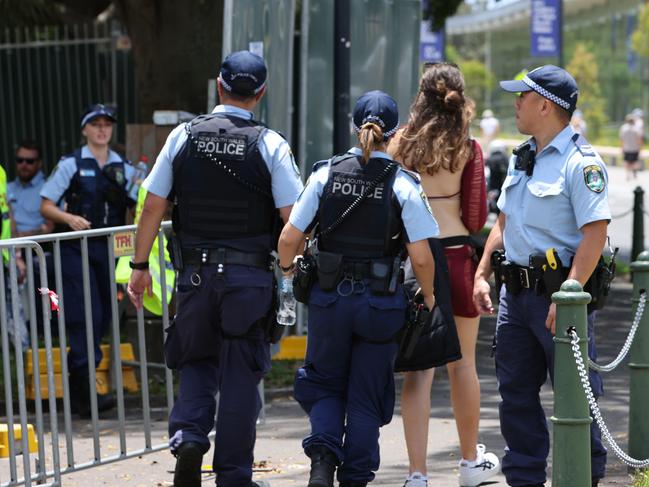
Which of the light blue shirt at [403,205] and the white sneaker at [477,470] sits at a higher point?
the light blue shirt at [403,205]

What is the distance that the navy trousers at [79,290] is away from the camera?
8359mm

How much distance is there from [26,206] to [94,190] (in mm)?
2665

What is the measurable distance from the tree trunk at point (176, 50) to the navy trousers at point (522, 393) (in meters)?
6.55

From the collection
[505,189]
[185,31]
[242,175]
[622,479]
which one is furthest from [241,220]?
[185,31]

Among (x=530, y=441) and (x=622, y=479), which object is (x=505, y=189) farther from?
(x=622, y=479)

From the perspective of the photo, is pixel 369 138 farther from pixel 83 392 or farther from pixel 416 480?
pixel 83 392

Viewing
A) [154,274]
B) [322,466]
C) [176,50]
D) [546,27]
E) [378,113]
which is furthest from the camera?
[546,27]

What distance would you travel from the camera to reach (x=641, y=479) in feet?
19.7

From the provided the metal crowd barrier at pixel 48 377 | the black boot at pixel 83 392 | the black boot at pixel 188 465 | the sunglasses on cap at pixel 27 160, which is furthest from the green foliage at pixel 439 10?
the black boot at pixel 188 465

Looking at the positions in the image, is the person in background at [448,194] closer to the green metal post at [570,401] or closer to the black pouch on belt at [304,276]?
the black pouch on belt at [304,276]

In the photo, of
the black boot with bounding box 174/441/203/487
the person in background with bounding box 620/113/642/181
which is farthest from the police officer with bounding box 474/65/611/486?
the person in background with bounding box 620/113/642/181

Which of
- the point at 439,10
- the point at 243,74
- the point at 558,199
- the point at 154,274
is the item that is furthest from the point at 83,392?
the point at 439,10

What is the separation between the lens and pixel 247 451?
237 inches

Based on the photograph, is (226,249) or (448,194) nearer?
(226,249)
